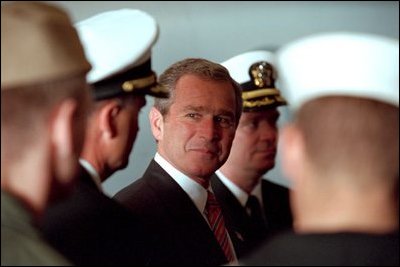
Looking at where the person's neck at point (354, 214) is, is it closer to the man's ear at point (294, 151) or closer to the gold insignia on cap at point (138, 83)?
the man's ear at point (294, 151)

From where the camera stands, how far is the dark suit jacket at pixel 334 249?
693 millimetres

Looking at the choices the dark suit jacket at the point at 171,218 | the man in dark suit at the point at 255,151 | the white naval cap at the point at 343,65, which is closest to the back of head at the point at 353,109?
the white naval cap at the point at 343,65

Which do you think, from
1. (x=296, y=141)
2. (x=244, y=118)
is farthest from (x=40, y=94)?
(x=244, y=118)

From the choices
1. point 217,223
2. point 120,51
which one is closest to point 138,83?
point 120,51

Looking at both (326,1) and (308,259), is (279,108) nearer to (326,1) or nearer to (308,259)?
(326,1)

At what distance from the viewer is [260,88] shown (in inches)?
48.1

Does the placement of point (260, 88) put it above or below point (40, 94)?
below

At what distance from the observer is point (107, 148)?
887 mm

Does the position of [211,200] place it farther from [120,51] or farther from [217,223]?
[120,51]

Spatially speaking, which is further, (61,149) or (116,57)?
(116,57)

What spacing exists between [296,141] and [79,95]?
20 cm

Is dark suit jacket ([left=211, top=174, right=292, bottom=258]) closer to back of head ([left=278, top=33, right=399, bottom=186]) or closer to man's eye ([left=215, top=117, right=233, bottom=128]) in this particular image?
man's eye ([left=215, top=117, right=233, bottom=128])

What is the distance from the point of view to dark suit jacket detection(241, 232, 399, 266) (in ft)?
2.27

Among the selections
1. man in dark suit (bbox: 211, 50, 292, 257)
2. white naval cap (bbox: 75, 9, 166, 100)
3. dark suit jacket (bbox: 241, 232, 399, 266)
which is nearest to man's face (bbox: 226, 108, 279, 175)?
man in dark suit (bbox: 211, 50, 292, 257)
